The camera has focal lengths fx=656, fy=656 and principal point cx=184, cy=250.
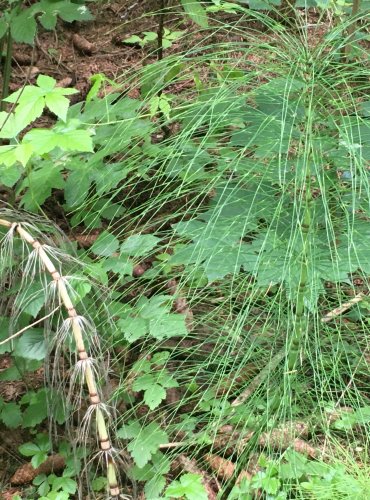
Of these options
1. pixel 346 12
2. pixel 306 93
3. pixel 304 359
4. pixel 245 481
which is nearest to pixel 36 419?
pixel 245 481

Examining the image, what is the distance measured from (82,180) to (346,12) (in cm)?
152

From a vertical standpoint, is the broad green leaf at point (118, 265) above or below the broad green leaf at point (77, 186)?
A: below

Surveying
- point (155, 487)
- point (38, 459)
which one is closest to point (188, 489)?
point (155, 487)

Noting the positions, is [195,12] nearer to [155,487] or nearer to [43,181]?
[43,181]

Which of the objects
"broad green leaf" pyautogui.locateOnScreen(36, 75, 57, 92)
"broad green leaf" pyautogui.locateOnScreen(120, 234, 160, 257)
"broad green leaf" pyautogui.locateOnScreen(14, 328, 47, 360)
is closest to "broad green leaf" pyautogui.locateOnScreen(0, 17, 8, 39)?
"broad green leaf" pyautogui.locateOnScreen(36, 75, 57, 92)

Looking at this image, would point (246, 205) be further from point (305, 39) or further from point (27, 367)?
point (27, 367)

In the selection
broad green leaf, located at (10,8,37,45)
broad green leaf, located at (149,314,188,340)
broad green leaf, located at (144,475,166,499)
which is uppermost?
broad green leaf, located at (10,8,37,45)

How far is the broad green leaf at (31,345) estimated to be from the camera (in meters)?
2.00

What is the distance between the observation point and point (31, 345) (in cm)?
203

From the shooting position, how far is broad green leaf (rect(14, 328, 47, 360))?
6.55 feet

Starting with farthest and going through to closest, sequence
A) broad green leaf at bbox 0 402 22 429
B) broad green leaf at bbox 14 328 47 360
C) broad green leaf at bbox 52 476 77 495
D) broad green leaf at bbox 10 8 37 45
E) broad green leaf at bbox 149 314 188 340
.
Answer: broad green leaf at bbox 10 8 37 45 < broad green leaf at bbox 0 402 22 429 < broad green leaf at bbox 52 476 77 495 < broad green leaf at bbox 14 328 47 360 < broad green leaf at bbox 149 314 188 340

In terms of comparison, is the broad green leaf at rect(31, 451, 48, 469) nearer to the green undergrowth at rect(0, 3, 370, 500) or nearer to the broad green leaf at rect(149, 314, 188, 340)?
the green undergrowth at rect(0, 3, 370, 500)

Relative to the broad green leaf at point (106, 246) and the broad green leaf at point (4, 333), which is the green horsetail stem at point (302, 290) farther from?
the broad green leaf at point (4, 333)

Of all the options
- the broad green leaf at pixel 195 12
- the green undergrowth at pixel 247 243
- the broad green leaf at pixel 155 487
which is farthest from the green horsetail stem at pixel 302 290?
the broad green leaf at pixel 195 12
